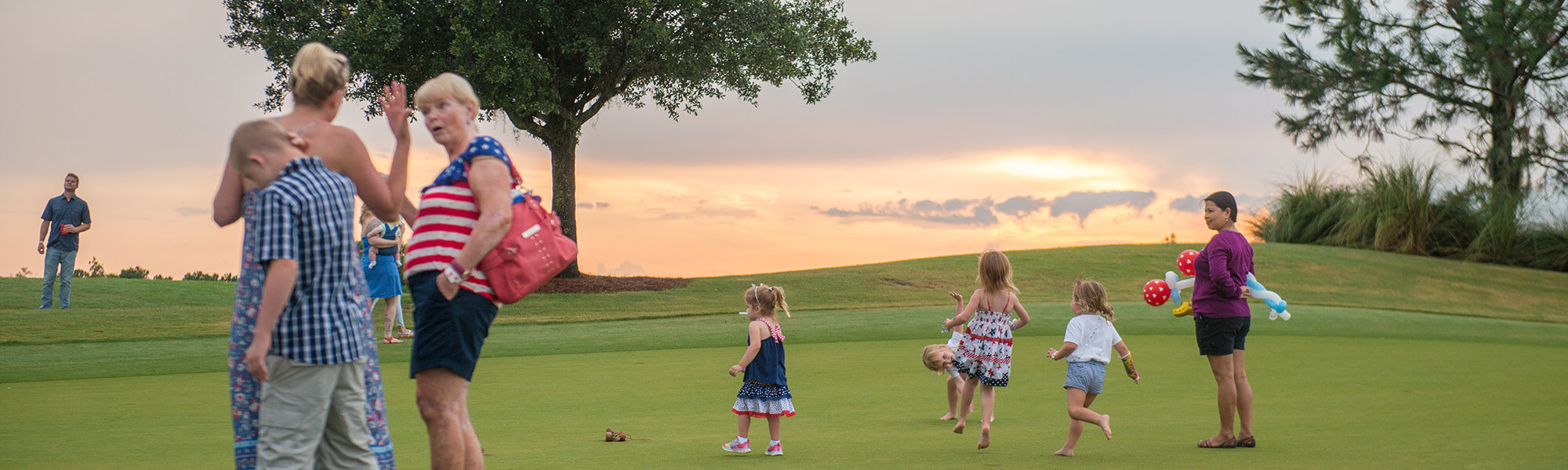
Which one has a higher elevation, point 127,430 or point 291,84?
point 291,84

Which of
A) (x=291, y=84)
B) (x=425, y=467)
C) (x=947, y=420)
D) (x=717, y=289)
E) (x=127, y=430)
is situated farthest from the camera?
(x=717, y=289)

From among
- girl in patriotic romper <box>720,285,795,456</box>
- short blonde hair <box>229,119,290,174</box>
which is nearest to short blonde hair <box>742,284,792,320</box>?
girl in patriotic romper <box>720,285,795,456</box>

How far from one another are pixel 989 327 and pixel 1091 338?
2.79 ft

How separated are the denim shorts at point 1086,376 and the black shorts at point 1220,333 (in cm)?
69

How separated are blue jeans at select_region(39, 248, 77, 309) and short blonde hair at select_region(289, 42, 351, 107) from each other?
16.9m

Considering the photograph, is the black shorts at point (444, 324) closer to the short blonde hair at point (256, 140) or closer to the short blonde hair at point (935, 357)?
the short blonde hair at point (256, 140)

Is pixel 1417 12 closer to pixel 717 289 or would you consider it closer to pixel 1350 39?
pixel 1350 39

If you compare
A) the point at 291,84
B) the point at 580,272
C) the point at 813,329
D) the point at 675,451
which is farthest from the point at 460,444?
the point at 580,272

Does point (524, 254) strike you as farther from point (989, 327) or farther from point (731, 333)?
point (731, 333)

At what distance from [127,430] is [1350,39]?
32.4m

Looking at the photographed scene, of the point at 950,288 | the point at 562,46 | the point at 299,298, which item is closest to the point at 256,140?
the point at 299,298

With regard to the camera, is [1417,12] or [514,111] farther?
[1417,12]

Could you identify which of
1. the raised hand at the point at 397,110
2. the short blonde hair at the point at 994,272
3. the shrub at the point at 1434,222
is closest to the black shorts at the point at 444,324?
the raised hand at the point at 397,110

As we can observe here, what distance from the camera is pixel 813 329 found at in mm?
15156
